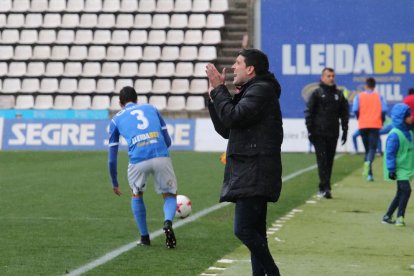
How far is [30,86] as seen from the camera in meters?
35.7

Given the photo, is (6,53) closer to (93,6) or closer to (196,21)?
(93,6)

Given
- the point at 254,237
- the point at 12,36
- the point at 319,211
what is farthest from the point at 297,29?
the point at 254,237

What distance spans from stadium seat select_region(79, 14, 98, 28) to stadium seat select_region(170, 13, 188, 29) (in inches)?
106

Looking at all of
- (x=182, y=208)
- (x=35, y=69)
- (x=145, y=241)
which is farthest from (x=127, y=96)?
(x=35, y=69)

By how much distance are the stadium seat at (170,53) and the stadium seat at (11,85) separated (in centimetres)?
497

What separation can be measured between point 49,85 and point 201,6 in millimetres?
5856

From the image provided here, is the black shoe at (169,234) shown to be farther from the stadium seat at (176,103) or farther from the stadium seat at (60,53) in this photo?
the stadium seat at (60,53)

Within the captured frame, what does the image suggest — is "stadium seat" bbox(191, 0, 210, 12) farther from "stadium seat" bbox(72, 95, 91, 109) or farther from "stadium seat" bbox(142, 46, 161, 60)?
"stadium seat" bbox(72, 95, 91, 109)

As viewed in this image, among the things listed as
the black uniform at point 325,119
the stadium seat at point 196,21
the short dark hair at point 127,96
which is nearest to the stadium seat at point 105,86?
the stadium seat at point 196,21

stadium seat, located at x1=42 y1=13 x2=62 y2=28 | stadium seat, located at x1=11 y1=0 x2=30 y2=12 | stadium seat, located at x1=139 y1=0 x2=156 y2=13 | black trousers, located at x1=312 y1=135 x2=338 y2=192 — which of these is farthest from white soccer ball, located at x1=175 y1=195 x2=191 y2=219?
stadium seat, located at x1=11 y1=0 x2=30 y2=12

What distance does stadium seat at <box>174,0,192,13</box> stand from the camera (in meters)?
36.5

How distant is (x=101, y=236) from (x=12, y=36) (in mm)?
26890

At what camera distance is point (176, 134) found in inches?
1197

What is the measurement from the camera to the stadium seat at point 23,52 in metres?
36.6
